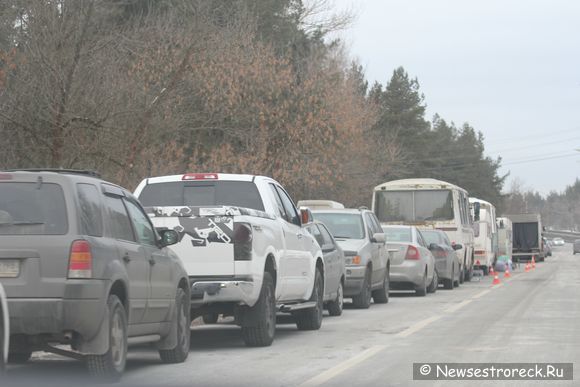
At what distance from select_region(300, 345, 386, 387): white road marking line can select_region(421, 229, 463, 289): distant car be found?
1628 cm

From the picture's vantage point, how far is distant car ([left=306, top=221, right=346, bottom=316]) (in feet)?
57.5

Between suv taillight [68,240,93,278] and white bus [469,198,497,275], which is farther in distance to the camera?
white bus [469,198,497,275]

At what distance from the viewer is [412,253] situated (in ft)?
84.4

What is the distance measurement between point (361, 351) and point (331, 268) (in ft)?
16.5

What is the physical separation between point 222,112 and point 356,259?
11148mm

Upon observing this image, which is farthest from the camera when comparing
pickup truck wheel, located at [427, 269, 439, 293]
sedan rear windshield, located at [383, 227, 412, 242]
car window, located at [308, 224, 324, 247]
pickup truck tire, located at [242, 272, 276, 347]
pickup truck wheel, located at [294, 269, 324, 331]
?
pickup truck wheel, located at [427, 269, 439, 293]

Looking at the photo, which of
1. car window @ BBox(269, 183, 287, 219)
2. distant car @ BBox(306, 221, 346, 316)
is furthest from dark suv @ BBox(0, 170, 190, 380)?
distant car @ BBox(306, 221, 346, 316)

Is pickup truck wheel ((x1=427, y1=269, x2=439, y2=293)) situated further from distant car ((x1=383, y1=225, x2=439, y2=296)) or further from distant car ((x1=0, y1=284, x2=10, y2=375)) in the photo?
distant car ((x1=0, y1=284, x2=10, y2=375))

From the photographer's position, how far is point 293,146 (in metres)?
33.8

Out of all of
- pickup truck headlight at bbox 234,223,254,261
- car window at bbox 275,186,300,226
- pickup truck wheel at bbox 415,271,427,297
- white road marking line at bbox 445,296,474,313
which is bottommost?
white road marking line at bbox 445,296,474,313

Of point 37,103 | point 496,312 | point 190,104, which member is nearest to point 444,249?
point 190,104

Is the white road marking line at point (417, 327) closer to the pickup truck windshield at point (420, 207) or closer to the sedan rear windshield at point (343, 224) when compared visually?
the sedan rear windshield at point (343, 224)

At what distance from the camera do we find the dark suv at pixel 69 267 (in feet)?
29.6

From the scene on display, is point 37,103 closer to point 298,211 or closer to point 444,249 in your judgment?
point 298,211
